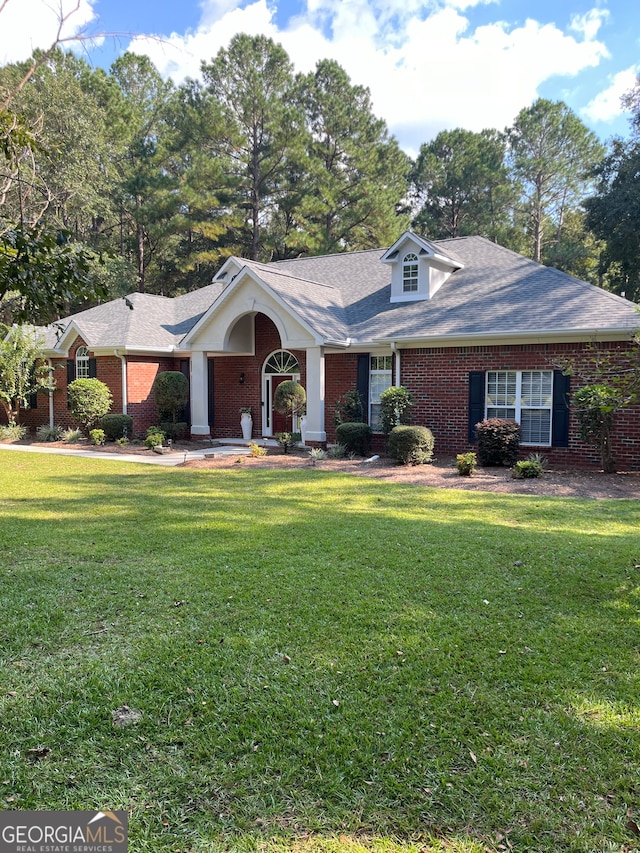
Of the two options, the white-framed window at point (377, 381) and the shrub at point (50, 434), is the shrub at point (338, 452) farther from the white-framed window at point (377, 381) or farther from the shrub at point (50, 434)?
the shrub at point (50, 434)

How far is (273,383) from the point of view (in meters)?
18.4

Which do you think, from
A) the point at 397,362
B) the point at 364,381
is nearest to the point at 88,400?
the point at 364,381

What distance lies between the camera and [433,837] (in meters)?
2.45

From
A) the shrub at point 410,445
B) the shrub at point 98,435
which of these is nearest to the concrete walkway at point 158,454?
the shrub at point 98,435

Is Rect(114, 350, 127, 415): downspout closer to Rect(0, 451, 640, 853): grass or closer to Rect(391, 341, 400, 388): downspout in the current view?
Rect(391, 341, 400, 388): downspout

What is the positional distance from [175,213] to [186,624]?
99.0 feet

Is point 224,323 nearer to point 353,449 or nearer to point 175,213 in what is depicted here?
point 353,449

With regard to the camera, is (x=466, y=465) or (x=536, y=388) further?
(x=536, y=388)

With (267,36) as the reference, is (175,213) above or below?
below

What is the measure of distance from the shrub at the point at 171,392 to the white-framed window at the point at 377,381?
6365 millimetres

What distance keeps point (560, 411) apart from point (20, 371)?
680 inches

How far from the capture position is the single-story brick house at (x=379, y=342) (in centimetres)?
1332

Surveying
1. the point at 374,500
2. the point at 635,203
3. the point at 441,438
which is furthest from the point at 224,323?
the point at 635,203

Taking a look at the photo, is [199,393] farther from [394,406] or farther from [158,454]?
[394,406]
